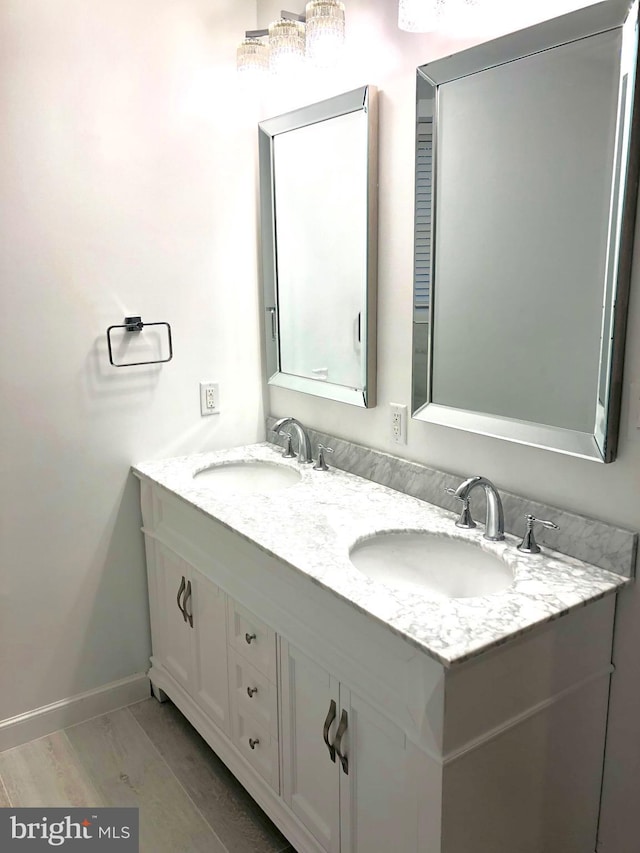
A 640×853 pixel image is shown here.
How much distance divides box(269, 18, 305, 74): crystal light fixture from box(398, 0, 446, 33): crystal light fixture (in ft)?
1.39

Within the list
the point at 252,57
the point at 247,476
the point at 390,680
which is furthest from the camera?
the point at 247,476

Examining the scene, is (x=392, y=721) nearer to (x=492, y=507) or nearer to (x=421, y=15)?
(x=492, y=507)

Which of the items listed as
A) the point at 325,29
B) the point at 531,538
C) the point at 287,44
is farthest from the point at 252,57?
the point at 531,538

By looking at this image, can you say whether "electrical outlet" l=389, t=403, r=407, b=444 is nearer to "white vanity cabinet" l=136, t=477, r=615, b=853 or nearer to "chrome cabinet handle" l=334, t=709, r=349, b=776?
"white vanity cabinet" l=136, t=477, r=615, b=853

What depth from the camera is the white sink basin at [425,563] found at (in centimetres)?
158

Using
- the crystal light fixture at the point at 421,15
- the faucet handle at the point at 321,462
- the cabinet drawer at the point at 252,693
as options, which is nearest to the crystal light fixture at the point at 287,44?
the crystal light fixture at the point at 421,15

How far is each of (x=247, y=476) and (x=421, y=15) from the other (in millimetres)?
1422

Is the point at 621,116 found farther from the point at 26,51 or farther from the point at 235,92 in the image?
the point at 26,51

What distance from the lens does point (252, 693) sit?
1.79 meters

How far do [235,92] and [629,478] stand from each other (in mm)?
1731

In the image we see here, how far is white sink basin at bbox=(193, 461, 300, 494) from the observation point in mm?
2279

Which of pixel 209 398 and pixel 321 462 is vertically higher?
pixel 209 398

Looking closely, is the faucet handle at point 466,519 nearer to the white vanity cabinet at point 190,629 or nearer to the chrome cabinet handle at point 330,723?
the chrome cabinet handle at point 330,723

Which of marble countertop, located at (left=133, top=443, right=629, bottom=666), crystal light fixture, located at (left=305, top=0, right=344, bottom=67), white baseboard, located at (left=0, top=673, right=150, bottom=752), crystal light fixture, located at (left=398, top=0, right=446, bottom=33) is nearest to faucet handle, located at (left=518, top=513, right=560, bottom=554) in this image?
marble countertop, located at (left=133, top=443, right=629, bottom=666)
